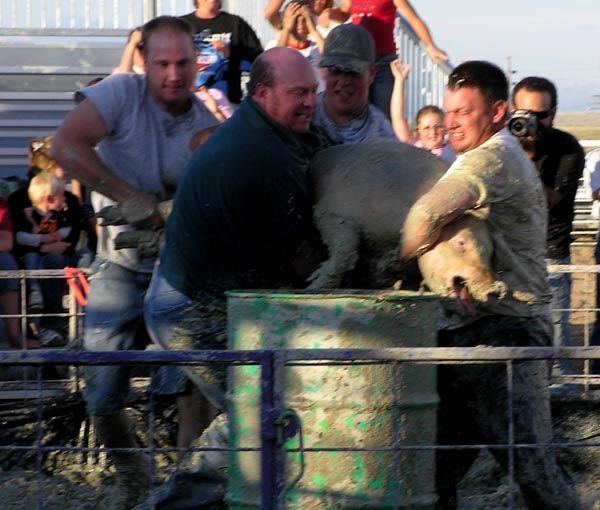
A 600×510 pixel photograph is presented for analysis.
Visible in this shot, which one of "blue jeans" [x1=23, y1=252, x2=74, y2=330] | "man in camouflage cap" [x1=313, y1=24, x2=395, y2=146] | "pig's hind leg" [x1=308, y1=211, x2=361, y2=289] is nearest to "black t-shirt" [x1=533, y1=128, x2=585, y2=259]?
"man in camouflage cap" [x1=313, y1=24, x2=395, y2=146]

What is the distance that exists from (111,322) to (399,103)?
3193 millimetres

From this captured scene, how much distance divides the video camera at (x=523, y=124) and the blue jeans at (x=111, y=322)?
2.39 metres

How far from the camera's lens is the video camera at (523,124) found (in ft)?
23.8

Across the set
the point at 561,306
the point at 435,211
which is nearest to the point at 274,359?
the point at 435,211

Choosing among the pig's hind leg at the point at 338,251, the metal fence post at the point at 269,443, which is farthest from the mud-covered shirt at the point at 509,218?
the metal fence post at the point at 269,443

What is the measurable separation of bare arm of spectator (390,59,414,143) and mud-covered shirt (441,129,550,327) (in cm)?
343

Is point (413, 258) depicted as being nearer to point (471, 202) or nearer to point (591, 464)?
point (471, 202)

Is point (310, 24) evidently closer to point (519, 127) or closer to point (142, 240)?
point (519, 127)

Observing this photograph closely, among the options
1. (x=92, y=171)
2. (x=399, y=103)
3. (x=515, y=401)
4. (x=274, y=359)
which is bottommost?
(x=515, y=401)

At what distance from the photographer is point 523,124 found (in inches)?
285

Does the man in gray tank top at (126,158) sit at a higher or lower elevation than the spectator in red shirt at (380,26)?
lower

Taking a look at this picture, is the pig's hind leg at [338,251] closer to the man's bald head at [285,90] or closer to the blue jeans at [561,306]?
the man's bald head at [285,90]

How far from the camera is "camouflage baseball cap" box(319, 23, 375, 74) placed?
18.3 feet

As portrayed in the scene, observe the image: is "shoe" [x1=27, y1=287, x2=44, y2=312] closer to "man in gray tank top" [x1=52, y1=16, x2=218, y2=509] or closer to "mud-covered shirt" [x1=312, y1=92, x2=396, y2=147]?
"man in gray tank top" [x1=52, y1=16, x2=218, y2=509]
